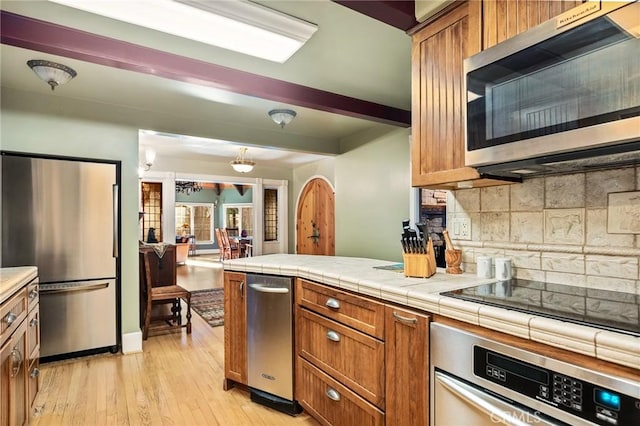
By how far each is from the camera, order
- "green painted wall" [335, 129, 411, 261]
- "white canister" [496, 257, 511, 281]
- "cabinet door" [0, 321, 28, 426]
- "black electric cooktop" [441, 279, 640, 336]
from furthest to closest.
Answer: "green painted wall" [335, 129, 411, 261]
"white canister" [496, 257, 511, 281]
"cabinet door" [0, 321, 28, 426]
"black electric cooktop" [441, 279, 640, 336]

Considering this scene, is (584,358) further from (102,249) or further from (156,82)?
(102,249)

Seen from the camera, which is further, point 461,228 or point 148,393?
point 148,393

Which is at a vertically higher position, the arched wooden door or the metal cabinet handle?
the arched wooden door

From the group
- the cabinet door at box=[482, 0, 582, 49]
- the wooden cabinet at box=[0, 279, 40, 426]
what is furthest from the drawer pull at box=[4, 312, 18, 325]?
the cabinet door at box=[482, 0, 582, 49]

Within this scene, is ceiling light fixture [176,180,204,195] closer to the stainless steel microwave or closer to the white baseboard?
the white baseboard

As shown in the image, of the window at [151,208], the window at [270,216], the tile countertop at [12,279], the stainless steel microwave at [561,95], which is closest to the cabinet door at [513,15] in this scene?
the stainless steel microwave at [561,95]

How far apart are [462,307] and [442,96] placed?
3.34 feet

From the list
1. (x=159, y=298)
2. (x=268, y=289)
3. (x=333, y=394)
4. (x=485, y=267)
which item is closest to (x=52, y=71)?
(x=268, y=289)

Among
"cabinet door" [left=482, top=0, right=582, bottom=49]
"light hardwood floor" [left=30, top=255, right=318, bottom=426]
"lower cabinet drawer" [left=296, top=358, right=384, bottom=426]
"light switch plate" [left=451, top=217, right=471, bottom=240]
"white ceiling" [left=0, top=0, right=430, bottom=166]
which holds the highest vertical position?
"white ceiling" [left=0, top=0, right=430, bottom=166]

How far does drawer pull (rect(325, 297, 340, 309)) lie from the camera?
1.77 metres

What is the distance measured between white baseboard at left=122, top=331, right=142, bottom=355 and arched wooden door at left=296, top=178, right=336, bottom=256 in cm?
347

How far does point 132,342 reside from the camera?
3156 mm

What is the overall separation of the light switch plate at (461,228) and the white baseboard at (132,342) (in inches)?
117

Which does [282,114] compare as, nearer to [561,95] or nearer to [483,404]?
[561,95]
